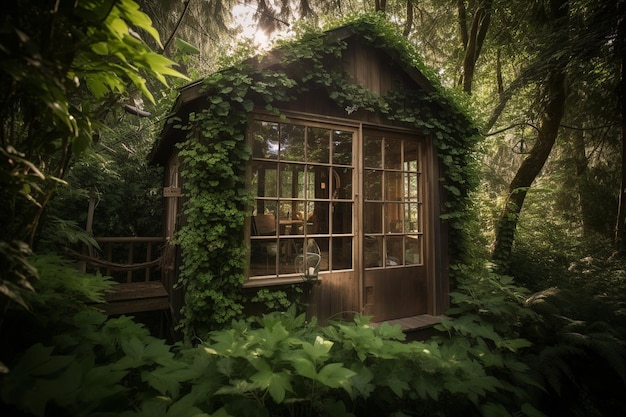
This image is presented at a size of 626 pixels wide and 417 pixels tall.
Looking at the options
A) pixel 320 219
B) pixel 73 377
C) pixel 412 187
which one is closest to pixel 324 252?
pixel 320 219

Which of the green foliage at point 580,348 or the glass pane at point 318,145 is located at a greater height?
the glass pane at point 318,145

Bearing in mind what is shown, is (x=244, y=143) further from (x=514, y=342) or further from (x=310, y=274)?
(x=514, y=342)

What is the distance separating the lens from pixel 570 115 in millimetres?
6457

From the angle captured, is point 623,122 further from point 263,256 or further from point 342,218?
point 263,256

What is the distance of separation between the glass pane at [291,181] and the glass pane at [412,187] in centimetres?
160

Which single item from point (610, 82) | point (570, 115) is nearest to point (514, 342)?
point (610, 82)

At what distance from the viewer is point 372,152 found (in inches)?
148

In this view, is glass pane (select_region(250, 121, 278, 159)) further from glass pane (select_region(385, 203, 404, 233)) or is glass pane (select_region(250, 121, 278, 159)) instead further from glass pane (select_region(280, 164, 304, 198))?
glass pane (select_region(385, 203, 404, 233))

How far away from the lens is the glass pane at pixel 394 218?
12.5 ft

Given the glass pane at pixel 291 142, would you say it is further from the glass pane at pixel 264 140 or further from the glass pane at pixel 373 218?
the glass pane at pixel 373 218

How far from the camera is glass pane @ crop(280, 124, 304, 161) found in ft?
10.6

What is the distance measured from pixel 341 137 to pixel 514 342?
8.57ft

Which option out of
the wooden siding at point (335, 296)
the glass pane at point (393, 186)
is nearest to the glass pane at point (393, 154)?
the glass pane at point (393, 186)

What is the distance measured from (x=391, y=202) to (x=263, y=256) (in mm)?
1837
